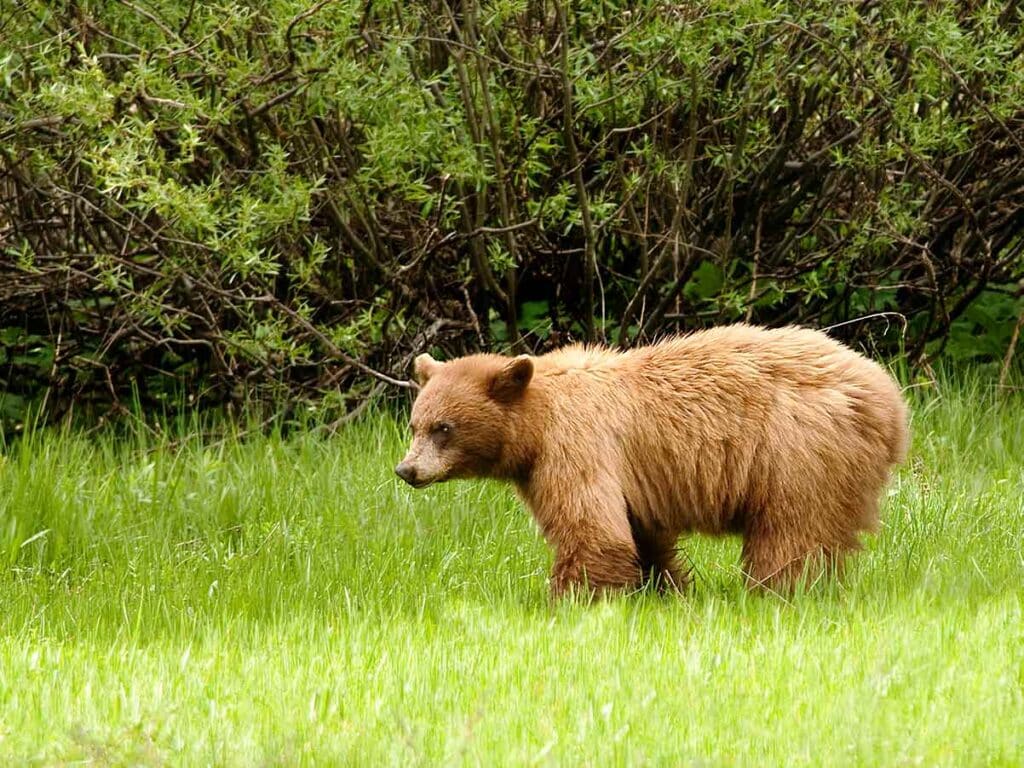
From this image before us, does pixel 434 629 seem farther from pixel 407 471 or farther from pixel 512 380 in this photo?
pixel 512 380

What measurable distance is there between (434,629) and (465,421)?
934 millimetres

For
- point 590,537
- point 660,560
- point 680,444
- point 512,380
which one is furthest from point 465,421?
point 660,560

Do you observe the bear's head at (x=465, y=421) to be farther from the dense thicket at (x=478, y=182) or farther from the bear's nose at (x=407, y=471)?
the dense thicket at (x=478, y=182)

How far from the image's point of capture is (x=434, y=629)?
5.91m

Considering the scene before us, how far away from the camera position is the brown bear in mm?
6070

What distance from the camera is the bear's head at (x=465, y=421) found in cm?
637

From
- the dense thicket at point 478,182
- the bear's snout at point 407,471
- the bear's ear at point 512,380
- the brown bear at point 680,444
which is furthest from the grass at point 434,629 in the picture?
the dense thicket at point 478,182

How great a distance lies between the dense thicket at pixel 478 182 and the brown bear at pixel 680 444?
71.5 inches

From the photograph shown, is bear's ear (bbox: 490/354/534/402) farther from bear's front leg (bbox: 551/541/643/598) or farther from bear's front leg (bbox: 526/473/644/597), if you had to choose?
bear's front leg (bbox: 551/541/643/598)

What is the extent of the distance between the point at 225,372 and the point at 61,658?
470 cm

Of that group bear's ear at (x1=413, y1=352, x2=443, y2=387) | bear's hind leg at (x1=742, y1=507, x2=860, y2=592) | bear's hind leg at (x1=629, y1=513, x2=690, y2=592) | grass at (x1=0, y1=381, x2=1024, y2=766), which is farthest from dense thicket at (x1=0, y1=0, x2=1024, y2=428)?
bear's hind leg at (x1=742, y1=507, x2=860, y2=592)

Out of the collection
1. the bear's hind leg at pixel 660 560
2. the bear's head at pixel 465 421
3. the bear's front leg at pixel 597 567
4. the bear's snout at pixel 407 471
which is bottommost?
the bear's hind leg at pixel 660 560

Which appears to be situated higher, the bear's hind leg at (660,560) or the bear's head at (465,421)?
the bear's head at (465,421)

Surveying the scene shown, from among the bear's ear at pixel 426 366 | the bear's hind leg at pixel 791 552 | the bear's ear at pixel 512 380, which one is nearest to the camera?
the bear's hind leg at pixel 791 552
